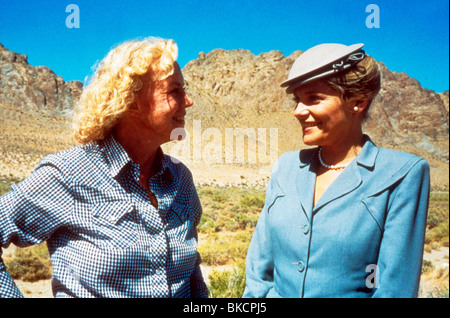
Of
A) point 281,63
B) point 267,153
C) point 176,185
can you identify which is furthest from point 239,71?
point 176,185

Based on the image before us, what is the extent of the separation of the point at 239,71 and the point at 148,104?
223 ft

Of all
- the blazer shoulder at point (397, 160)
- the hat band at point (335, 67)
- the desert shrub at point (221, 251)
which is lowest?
the desert shrub at point (221, 251)

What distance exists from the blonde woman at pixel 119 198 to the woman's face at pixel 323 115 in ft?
2.24

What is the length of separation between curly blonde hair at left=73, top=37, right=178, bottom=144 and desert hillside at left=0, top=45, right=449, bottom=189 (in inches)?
33.1

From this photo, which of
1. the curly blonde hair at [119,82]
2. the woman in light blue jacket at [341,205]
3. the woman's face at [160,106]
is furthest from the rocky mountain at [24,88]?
the woman in light blue jacket at [341,205]

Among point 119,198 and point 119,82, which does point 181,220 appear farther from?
point 119,82

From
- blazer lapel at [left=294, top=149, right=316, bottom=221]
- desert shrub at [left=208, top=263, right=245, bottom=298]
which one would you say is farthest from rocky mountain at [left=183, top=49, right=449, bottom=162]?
blazer lapel at [left=294, top=149, right=316, bottom=221]

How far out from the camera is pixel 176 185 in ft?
7.23

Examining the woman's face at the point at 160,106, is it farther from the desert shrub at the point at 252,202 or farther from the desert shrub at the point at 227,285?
the desert shrub at the point at 252,202

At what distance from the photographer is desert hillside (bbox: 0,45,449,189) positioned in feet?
54.6

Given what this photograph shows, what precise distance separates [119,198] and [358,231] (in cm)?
116

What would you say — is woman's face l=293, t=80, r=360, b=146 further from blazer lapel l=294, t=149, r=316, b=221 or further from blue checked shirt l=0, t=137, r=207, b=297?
blue checked shirt l=0, t=137, r=207, b=297

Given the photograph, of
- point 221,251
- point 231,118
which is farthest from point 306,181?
point 231,118

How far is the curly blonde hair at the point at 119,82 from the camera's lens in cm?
198
